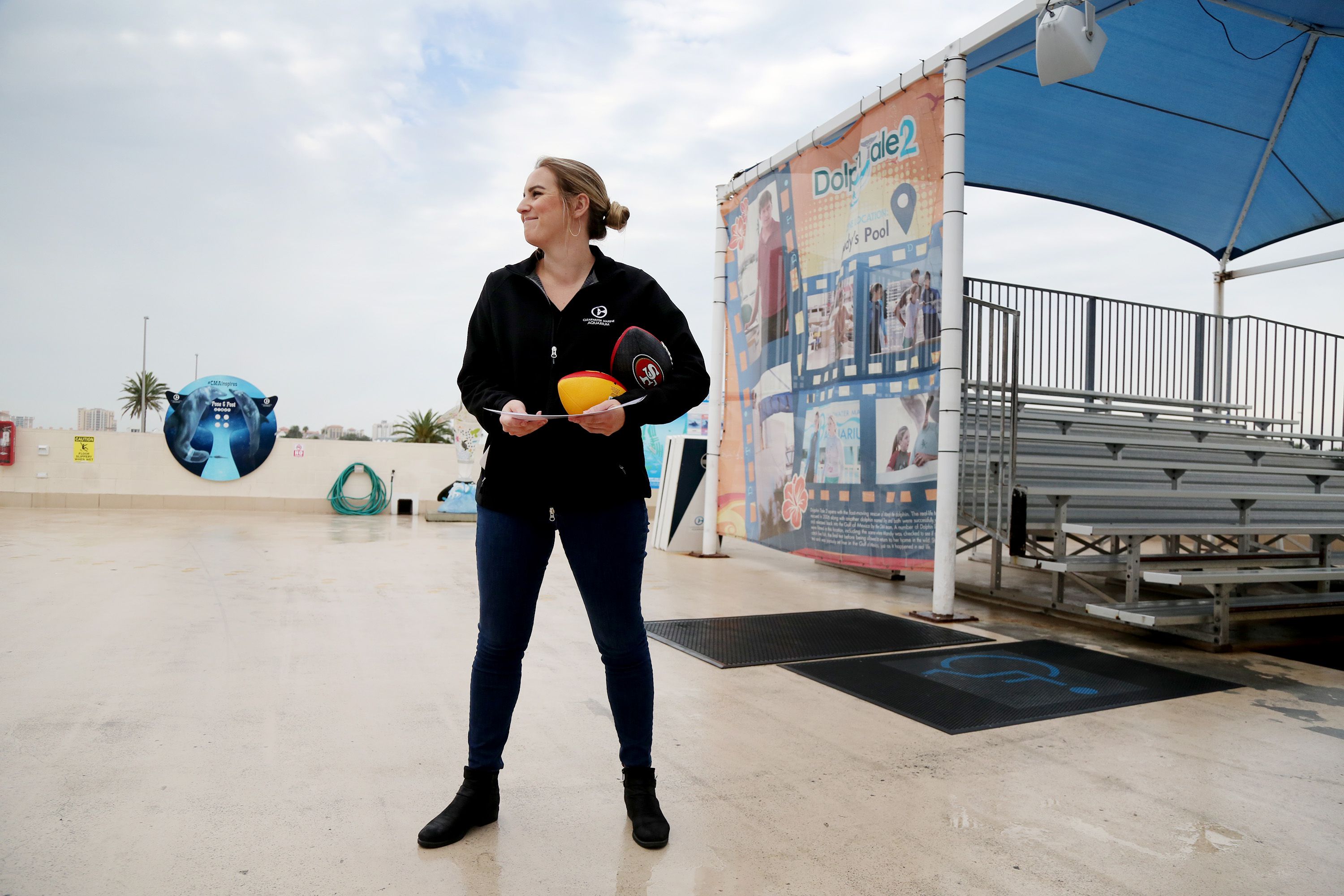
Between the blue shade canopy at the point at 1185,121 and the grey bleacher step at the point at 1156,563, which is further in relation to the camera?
the blue shade canopy at the point at 1185,121

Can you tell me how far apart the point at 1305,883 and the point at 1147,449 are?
5199 millimetres

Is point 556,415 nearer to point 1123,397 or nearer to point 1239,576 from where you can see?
point 1239,576

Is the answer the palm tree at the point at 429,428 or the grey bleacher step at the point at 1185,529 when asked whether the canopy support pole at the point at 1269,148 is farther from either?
the palm tree at the point at 429,428

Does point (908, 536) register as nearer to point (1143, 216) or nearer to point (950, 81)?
point (950, 81)

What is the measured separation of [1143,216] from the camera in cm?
701

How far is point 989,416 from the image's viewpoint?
456 cm

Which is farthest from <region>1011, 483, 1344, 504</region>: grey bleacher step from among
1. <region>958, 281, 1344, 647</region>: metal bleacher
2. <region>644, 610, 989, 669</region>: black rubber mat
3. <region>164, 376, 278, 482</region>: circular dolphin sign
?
<region>164, 376, 278, 482</region>: circular dolphin sign

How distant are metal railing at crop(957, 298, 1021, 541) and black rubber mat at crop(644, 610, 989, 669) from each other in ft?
2.72

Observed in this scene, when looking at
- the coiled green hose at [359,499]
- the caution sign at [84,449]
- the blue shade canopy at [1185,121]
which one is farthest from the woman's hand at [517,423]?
the caution sign at [84,449]

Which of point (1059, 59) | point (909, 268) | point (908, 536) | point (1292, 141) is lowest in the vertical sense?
point (908, 536)

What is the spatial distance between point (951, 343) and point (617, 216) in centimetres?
293

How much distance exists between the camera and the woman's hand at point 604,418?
154 cm

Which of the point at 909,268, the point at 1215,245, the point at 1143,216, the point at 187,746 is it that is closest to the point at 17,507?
the point at 187,746

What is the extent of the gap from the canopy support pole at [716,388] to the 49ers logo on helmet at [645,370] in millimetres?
5045
